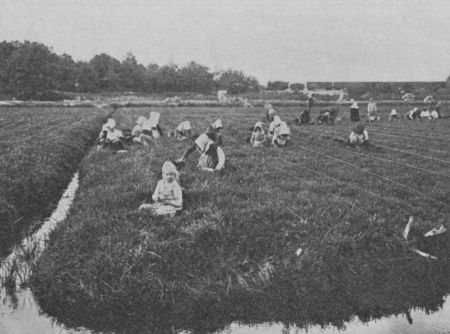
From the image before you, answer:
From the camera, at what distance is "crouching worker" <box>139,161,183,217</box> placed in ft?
27.0

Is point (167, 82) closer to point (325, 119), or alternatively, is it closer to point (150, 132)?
point (325, 119)

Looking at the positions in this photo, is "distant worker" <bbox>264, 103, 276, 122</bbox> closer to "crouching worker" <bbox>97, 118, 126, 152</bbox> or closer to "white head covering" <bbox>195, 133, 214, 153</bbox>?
"crouching worker" <bbox>97, 118, 126, 152</bbox>

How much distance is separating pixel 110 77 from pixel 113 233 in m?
90.4

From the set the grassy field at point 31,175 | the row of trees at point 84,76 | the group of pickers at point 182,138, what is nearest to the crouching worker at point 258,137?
the group of pickers at point 182,138

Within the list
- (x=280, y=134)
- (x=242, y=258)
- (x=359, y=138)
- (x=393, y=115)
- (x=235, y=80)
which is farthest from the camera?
(x=235, y=80)

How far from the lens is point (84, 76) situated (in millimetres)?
88125

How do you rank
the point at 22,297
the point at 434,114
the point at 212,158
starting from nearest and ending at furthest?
the point at 22,297 < the point at 212,158 < the point at 434,114

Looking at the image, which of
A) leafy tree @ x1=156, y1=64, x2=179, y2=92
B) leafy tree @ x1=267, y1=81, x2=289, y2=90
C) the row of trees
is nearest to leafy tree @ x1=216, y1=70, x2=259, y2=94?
the row of trees

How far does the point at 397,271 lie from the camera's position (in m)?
6.68

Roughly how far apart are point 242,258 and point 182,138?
519 inches

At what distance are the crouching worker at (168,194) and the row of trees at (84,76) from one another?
68872 millimetres

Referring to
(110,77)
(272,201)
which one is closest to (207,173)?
(272,201)

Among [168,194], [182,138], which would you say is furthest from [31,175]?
[182,138]

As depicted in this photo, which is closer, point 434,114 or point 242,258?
point 242,258
